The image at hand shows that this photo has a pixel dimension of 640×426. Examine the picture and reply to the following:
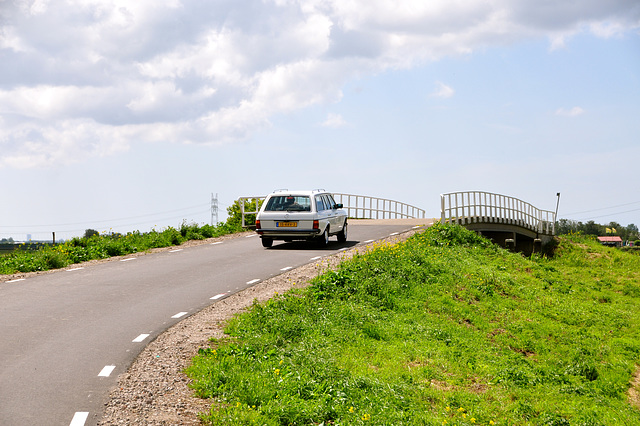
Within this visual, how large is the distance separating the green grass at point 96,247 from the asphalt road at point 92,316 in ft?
4.62

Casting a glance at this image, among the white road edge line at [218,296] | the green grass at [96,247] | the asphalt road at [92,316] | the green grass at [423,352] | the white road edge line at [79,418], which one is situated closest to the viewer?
the white road edge line at [79,418]

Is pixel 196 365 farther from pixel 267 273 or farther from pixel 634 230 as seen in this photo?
pixel 634 230

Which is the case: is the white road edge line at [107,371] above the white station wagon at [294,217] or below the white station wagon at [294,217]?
below

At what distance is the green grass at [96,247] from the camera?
17781 millimetres

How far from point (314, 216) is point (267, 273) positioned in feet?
16.8

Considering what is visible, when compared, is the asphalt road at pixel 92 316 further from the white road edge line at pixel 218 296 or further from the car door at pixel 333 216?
the car door at pixel 333 216

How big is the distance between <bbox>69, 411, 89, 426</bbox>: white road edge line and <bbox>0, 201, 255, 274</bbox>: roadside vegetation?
1184cm

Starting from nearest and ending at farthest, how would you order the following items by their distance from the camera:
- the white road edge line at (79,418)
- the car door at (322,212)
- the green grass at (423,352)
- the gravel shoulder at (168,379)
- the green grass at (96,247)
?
the white road edge line at (79,418) < the gravel shoulder at (168,379) < the green grass at (423,352) < the green grass at (96,247) < the car door at (322,212)

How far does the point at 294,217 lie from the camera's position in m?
20.8

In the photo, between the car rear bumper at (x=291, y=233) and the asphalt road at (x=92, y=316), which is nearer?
the asphalt road at (x=92, y=316)

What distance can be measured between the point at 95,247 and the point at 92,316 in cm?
1025

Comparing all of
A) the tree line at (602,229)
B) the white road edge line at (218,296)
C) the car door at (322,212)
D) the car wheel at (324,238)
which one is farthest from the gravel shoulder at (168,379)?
the tree line at (602,229)

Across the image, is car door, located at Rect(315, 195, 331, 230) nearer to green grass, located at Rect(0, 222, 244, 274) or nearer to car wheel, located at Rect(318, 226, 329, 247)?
car wheel, located at Rect(318, 226, 329, 247)

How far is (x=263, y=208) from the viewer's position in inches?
839
